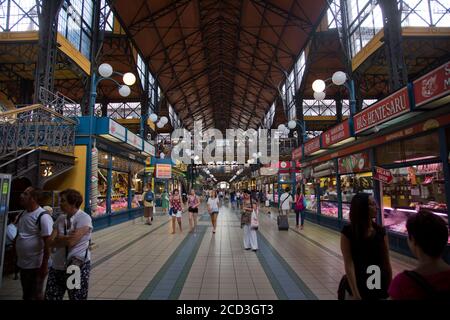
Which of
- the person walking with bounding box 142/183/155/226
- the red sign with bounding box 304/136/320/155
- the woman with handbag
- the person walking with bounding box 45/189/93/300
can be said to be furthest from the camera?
the person walking with bounding box 142/183/155/226

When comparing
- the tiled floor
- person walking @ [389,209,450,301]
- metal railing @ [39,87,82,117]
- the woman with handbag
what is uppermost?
metal railing @ [39,87,82,117]

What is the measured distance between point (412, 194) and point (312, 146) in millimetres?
6155

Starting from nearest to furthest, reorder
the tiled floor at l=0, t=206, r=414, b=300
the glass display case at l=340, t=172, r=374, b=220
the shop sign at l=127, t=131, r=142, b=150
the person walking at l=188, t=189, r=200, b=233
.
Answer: the tiled floor at l=0, t=206, r=414, b=300
the glass display case at l=340, t=172, r=374, b=220
the person walking at l=188, t=189, r=200, b=233
the shop sign at l=127, t=131, r=142, b=150

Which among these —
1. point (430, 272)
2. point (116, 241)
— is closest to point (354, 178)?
point (116, 241)

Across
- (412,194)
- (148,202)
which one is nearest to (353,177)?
(412,194)

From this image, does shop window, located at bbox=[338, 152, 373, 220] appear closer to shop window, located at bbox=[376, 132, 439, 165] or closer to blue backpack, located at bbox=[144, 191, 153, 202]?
shop window, located at bbox=[376, 132, 439, 165]

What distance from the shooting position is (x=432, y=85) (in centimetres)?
511

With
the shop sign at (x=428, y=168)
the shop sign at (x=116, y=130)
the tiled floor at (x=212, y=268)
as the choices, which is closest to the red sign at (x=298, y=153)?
the tiled floor at (x=212, y=268)

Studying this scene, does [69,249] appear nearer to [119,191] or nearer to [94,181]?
[94,181]

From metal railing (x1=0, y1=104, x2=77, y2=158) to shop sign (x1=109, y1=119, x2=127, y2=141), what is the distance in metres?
1.24

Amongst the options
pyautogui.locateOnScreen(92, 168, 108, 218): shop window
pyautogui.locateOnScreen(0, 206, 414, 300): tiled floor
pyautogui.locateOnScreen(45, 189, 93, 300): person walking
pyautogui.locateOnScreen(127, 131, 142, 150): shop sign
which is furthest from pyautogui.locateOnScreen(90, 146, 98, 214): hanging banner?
pyautogui.locateOnScreen(45, 189, 93, 300): person walking

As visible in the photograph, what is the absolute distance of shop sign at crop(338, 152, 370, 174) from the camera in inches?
360

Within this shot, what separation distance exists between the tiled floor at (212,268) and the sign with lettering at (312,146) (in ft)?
13.8

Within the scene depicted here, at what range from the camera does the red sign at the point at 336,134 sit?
29.9ft
